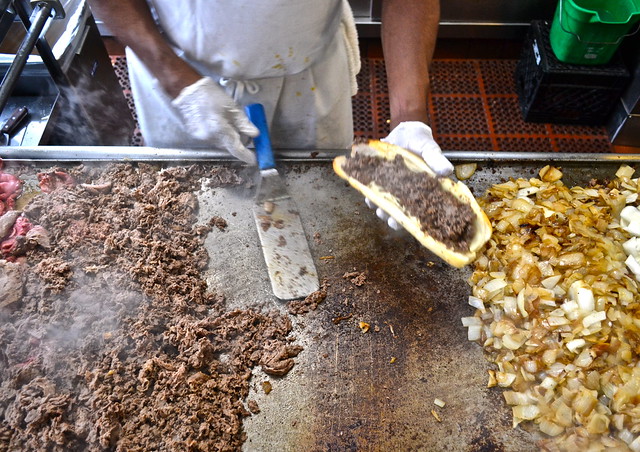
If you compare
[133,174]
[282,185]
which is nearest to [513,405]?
[282,185]

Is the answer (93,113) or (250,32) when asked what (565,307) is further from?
(93,113)

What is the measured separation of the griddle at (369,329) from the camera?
5.66 feet

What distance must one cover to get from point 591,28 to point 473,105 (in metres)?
0.97

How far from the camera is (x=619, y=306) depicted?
6.33ft

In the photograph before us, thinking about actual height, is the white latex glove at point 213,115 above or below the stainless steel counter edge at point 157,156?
above

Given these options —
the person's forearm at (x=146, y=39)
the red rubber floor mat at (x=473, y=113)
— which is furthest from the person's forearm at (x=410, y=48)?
the red rubber floor mat at (x=473, y=113)

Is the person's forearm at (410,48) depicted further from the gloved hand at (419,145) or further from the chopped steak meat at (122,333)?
the chopped steak meat at (122,333)

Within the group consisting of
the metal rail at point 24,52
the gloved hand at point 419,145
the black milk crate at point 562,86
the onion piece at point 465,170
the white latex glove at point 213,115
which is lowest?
the black milk crate at point 562,86

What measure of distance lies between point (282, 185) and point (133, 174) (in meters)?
0.72

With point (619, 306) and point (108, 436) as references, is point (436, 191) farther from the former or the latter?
point (108, 436)

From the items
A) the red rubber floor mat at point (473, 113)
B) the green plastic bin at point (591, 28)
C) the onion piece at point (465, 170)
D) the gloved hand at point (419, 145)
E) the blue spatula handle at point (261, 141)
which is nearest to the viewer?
the gloved hand at point (419, 145)

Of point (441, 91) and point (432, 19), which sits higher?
point (432, 19)

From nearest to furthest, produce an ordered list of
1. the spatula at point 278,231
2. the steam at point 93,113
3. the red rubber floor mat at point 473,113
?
the spatula at point 278,231 → the steam at point 93,113 → the red rubber floor mat at point 473,113

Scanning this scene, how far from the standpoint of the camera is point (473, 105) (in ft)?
13.2
